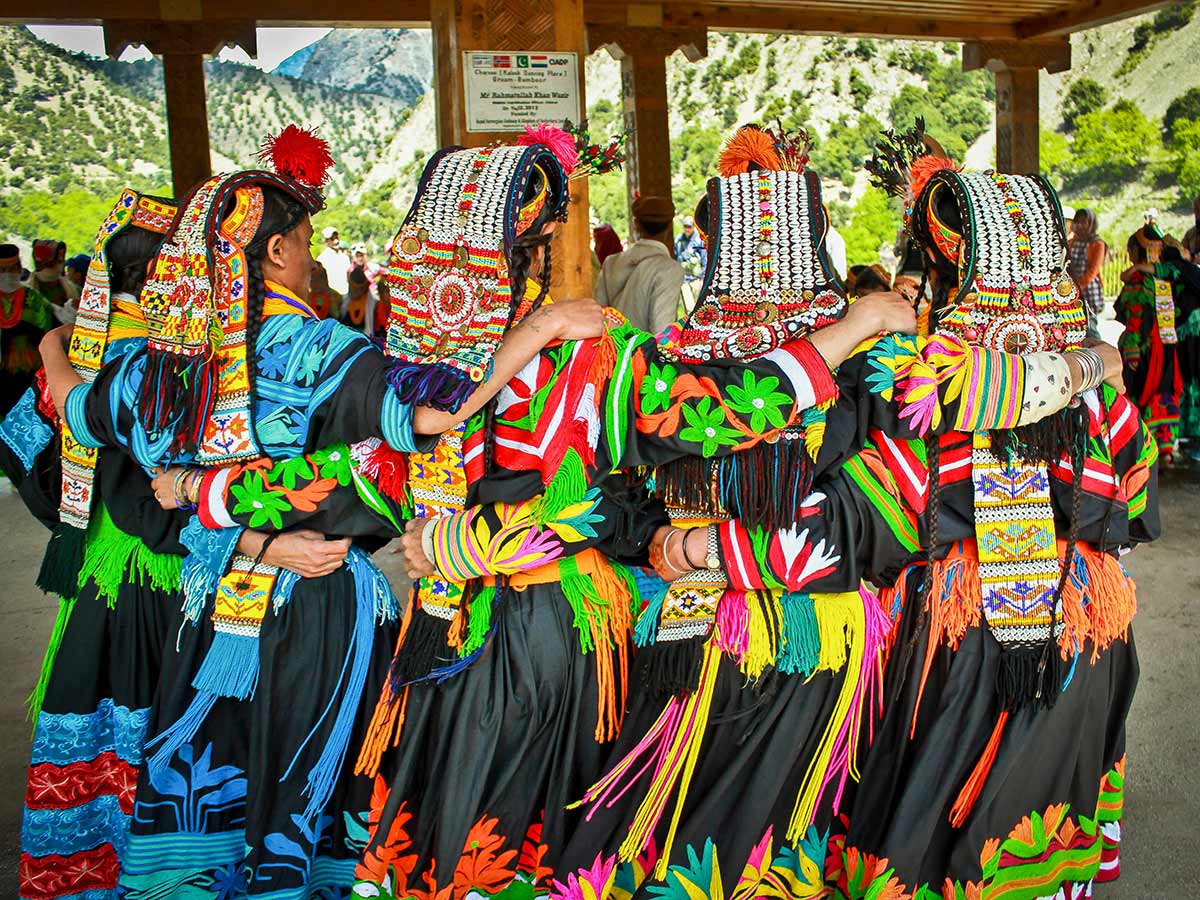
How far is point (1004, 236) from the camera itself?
223cm

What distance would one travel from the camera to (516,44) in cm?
451

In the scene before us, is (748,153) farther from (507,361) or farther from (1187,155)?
(1187,155)

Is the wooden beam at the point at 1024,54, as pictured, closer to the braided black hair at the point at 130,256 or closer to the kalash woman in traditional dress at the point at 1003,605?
the kalash woman in traditional dress at the point at 1003,605

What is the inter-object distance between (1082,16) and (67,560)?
363 inches

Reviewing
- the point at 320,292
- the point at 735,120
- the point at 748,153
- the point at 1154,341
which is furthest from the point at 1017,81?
the point at 735,120

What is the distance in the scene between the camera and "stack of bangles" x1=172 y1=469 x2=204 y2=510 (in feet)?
7.86

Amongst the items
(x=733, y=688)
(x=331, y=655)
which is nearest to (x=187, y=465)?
(x=331, y=655)

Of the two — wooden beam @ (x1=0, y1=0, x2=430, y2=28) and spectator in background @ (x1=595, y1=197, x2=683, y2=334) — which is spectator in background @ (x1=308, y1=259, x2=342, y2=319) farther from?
spectator in background @ (x1=595, y1=197, x2=683, y2=334)

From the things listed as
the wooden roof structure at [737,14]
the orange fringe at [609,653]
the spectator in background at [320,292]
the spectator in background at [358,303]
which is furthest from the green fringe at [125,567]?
the spectator in background at [358,303]

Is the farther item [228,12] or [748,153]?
[228,12]

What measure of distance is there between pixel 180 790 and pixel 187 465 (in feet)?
2.39

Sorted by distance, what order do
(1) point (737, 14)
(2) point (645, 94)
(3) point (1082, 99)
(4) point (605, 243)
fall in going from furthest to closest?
(3) point (1082, 99), (1) point (737, 14), (2) point (645, 94), (4) point (605, 243)

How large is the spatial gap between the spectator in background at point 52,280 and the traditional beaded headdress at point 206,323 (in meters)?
7.60

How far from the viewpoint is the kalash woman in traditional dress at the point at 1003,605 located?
2.27 m
